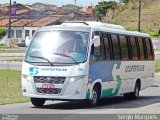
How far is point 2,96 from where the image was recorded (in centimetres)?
2191

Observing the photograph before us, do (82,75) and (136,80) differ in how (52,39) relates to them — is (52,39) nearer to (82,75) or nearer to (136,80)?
(82,75)

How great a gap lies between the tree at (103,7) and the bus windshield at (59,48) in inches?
3995

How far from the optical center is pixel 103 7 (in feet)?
403

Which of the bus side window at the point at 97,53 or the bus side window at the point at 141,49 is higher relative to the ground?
the bus side window at the point at 97,53

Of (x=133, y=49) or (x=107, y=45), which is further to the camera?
(x=133, y=49)

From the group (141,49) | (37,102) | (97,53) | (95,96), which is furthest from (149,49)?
(37,102)

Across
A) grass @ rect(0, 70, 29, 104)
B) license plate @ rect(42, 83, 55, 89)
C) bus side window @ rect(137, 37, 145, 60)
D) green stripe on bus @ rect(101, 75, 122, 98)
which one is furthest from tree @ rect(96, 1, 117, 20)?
license plate @ rect(42, 83, 55, 89)

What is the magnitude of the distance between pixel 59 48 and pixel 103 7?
4141 inches

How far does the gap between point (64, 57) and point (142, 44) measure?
6507 millimetres

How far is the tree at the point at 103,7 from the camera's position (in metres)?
121

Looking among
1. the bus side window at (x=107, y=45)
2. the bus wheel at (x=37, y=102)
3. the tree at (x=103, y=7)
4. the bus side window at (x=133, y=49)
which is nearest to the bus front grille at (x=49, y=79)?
the bus wheel at (x=37, y=102)

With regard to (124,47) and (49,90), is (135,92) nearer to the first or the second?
(124,47)

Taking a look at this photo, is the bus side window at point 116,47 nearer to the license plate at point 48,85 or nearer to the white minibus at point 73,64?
the white minibus at point 73,64

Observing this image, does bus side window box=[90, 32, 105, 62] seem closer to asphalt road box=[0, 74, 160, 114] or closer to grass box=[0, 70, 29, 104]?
asphalt road box=[0, 74, 160, 114]
